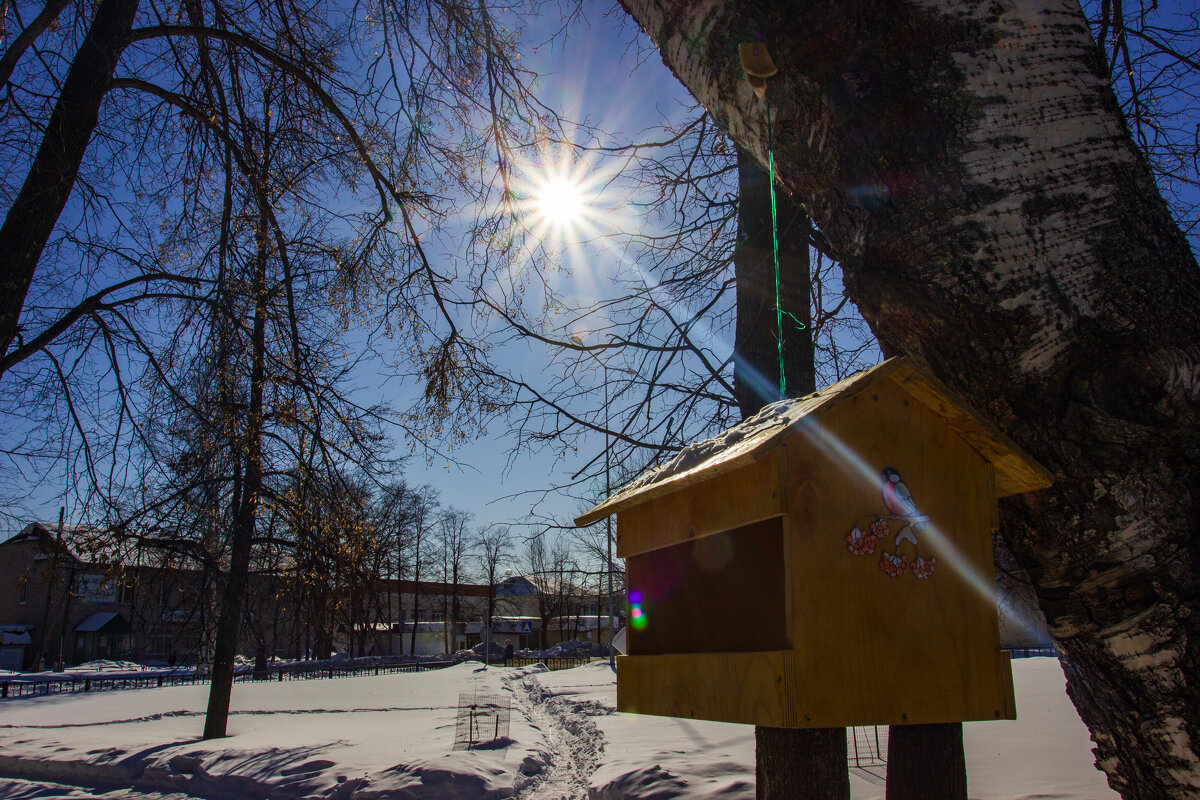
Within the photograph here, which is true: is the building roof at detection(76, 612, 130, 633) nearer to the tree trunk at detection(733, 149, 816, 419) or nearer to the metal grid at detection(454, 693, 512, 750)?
the metal grid at detection(454, 693, 512, 750)

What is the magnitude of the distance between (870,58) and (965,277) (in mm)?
570

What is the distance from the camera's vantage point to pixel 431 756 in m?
9.82

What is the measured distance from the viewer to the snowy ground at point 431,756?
752 cm

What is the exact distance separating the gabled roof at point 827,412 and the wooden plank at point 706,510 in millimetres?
65

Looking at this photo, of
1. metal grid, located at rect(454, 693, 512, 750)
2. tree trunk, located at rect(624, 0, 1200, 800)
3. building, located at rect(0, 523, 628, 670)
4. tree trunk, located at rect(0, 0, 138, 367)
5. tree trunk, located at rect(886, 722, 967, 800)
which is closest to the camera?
tree trunk, located at rect(624, 0, 1200, 800)

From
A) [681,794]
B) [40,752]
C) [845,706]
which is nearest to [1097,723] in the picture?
[845,706]

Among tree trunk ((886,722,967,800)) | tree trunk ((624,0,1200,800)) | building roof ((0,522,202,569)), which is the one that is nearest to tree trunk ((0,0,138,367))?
building roof ((0,522,202,569))

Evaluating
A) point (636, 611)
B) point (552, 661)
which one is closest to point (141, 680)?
point (552, 661)

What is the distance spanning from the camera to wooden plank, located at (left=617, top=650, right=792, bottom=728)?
191 cm

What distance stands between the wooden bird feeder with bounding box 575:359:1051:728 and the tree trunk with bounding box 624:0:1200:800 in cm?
22

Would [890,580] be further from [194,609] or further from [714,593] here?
[194,609]

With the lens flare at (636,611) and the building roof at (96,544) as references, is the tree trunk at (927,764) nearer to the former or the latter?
the lens flare at (636,611)

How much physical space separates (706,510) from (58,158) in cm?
474

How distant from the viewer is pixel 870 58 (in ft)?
5.73
